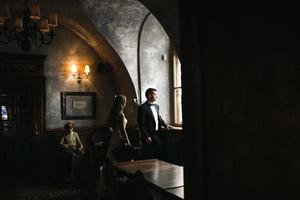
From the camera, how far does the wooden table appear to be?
222 cm

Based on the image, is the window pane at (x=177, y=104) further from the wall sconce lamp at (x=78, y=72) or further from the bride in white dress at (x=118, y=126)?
Result: the bride in white dress at (x=118, y=126)

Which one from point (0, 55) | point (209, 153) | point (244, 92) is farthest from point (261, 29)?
point (0, 55)

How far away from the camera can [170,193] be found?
2.10 m

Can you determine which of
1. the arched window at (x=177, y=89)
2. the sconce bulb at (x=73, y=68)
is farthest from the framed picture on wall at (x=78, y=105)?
the arched window at (x=177, y=89)

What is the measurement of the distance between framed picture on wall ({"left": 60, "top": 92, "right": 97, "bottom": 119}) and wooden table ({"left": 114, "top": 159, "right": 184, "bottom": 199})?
3.83 metres

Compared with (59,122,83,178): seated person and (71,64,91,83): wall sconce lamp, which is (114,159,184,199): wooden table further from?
(71,64,91,83): wall sconce lamp

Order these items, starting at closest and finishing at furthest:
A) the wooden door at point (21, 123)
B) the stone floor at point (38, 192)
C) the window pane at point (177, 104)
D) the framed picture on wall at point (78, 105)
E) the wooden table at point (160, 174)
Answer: the wooden table at point (160, 174) < the stone floor at point (38, 192) < the wooden door at point (21, 123) < the window pane at point (177, 104) < the framed picture on wall at point (78, 105)

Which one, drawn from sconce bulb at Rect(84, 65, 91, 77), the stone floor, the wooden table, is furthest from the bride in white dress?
sconce bulb at Rect(84, 65, 91, 77)

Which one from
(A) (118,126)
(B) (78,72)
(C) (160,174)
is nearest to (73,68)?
(B) (78,72)

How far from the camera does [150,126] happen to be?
17.1 ft

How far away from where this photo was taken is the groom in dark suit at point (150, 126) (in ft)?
16.8

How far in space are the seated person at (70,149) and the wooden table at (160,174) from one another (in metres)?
2.92

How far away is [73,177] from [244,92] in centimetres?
550

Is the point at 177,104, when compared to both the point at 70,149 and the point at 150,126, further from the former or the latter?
the point at 70,149
